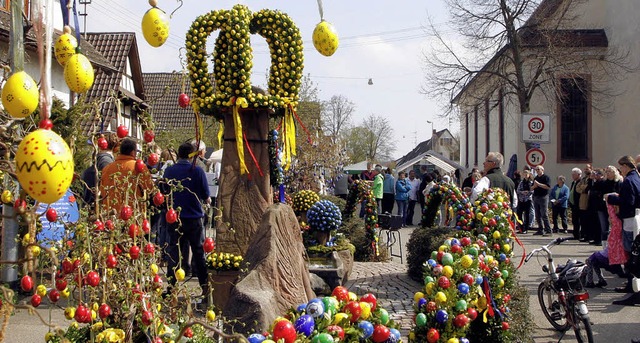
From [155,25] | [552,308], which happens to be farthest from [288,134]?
[155,25]

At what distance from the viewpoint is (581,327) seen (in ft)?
22.2

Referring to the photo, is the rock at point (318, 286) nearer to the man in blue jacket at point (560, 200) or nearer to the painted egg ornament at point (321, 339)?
the painted egg ornament at point (321, 339)

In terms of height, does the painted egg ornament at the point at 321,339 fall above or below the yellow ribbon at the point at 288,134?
below

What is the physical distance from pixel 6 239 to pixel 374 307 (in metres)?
5.80

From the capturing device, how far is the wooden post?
8.39 metres

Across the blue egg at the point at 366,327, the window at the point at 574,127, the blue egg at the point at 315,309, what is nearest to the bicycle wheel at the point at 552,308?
the blue egg at the point at 366,327

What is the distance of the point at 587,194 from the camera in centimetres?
1583

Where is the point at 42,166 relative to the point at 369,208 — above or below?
above

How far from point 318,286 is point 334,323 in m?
5.24

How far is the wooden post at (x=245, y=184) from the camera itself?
27.5 ft

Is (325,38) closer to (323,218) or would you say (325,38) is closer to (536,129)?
(323,218)

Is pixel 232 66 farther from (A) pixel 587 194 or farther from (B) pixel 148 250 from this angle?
(A) pixel 587 194

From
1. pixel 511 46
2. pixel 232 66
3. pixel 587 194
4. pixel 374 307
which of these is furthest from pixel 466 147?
pixel 374 307

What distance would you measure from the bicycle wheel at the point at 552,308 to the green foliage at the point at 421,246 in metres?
1.54
